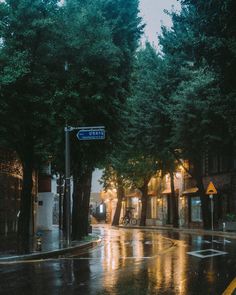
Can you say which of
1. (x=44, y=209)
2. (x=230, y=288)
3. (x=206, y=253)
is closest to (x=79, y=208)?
(x=206, y=253)

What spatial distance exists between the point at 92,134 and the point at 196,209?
3181 cm

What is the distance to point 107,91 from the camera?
2228 centimetres

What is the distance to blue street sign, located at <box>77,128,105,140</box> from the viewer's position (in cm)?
2119

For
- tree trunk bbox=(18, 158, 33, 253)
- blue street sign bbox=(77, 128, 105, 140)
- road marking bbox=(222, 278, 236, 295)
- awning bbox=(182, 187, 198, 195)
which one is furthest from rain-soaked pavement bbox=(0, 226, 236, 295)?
awning bbox=(182, 187, 198, 195)

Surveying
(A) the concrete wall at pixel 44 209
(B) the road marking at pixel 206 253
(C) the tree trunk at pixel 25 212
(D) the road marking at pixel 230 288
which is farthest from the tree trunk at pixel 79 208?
(D) the road marking at pixel 230 288

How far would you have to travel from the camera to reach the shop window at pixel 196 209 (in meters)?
50.5

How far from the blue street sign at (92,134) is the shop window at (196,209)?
3055 cm

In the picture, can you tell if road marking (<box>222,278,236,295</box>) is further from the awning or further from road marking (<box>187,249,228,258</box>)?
the awning

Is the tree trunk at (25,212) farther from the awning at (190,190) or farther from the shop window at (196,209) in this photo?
the shop window at (196,209)

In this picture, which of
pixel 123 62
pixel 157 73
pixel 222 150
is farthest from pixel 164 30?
pixel 123 62

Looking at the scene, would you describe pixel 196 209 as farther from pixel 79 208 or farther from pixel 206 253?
pixel 206 253

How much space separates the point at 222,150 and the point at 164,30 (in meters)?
8.93

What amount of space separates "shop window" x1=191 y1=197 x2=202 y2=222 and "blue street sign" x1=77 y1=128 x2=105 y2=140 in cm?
3055

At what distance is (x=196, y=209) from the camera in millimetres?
51500
